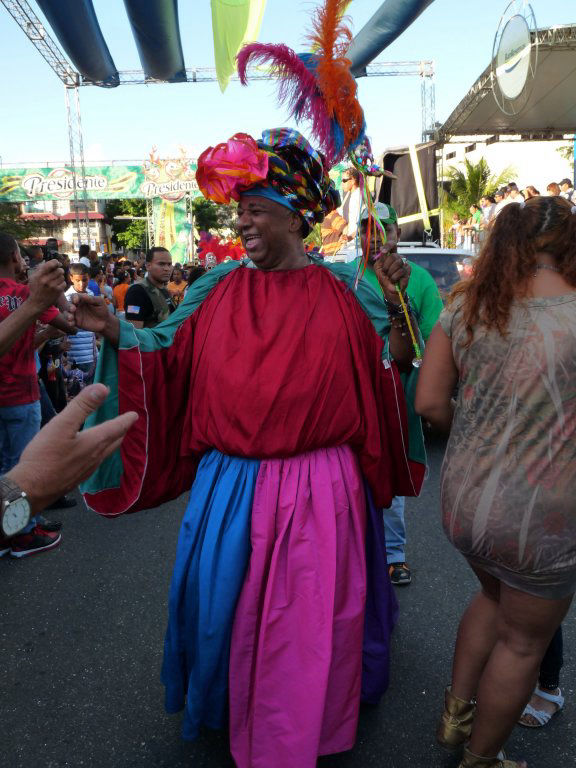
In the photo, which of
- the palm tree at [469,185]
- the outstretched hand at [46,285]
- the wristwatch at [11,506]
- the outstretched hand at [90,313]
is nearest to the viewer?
the wristwatch at [11,506]

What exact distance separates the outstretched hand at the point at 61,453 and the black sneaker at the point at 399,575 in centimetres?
224

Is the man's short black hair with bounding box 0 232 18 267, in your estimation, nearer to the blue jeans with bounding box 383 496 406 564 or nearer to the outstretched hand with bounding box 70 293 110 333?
the outstretched hand with bounding box 70 293 110 333

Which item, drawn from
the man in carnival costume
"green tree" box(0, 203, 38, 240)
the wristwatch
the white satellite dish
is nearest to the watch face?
the wristwatch

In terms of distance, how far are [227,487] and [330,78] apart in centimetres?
138

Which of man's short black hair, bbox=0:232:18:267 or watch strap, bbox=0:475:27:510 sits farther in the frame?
man's short black hair, bbox=0:232:18:267

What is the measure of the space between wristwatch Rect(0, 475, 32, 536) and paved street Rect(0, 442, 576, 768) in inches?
52.1

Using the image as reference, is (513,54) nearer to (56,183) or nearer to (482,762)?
(482,762)

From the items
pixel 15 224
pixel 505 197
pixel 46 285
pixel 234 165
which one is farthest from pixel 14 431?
pixel 15 224

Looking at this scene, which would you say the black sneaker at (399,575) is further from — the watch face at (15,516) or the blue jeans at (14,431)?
the watch face at (15,516)

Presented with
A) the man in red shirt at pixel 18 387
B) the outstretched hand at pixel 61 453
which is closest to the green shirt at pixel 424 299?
the man in red shirt at pixel 18 387

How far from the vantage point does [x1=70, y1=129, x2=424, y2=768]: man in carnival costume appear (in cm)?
190

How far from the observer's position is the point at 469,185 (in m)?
23.5

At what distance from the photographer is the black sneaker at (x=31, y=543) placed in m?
3.67

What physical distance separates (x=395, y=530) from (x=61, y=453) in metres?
2.26
